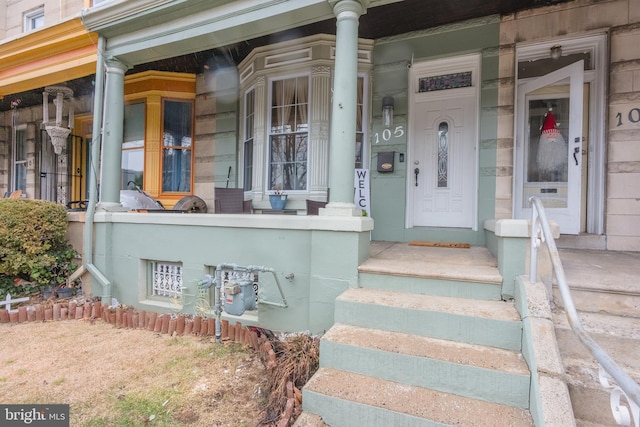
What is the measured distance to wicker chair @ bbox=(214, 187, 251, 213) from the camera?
4.77 metres

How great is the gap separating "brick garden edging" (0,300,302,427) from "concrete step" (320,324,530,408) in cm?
72

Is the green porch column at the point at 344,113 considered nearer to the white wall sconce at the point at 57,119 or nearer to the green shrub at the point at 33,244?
the green shrub at the point at 33,244

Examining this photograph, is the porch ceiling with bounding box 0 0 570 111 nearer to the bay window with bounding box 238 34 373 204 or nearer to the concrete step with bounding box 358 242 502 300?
the bay window with bounding box 238 34 373 204

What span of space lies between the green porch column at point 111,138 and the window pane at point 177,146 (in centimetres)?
167

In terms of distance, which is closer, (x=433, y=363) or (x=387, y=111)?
(x=433, y=363)

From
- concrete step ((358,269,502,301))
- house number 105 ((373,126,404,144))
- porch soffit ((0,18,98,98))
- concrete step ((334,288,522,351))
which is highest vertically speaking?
porch soffit ((0,18,98,98))

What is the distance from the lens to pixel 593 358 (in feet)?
6.11

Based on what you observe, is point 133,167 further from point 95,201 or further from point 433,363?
point 433,363

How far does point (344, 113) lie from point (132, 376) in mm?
2717

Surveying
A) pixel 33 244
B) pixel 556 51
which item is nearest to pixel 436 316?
pixel 556 51

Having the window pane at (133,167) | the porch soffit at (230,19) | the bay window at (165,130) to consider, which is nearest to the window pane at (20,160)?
the window pane at (133,167)

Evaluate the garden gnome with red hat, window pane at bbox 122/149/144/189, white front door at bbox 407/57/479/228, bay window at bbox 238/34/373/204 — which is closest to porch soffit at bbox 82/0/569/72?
bay window at bbox 238/34/373/204

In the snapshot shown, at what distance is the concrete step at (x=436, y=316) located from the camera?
2123mm

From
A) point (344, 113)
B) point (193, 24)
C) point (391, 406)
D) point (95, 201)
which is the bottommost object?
point (391, 406)
